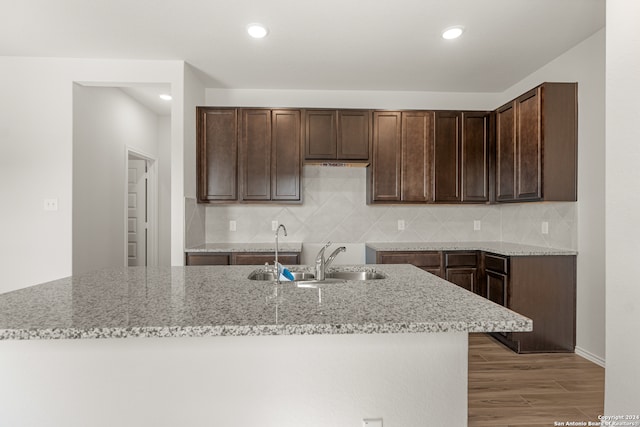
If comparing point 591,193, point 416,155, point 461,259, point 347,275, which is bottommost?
point 461,259

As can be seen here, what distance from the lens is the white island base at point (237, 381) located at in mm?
1236

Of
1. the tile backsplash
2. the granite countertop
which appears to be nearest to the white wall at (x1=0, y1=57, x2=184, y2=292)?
the tile backsplash

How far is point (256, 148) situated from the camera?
3912 millimetres

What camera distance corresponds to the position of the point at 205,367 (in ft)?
4.16

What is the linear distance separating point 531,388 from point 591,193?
168 cm

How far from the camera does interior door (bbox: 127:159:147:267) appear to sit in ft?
17.3

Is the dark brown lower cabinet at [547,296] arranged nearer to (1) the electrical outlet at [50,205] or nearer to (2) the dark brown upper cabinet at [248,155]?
(2) the dark brown upper cabinet at [248,155]

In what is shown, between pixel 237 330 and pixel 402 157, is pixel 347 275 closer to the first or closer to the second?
pixel 237 330

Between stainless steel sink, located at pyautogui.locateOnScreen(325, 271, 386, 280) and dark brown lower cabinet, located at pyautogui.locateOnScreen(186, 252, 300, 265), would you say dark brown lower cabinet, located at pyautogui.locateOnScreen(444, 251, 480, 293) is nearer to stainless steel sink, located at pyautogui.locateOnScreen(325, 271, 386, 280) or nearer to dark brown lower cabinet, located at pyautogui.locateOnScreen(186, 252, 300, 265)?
stainless steel sink, located at pyautogui.locateOnScreen(325, 271, 386, 280)

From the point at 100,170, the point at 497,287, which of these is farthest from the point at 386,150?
the point at 100,170

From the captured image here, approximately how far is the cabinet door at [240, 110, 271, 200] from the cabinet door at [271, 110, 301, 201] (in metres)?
0.09

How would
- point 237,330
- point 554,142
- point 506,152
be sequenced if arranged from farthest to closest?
point 506,152 < point 554,142 < point 237,330

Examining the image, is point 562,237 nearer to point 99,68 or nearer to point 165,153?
point 99,68

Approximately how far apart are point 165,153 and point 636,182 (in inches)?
220
